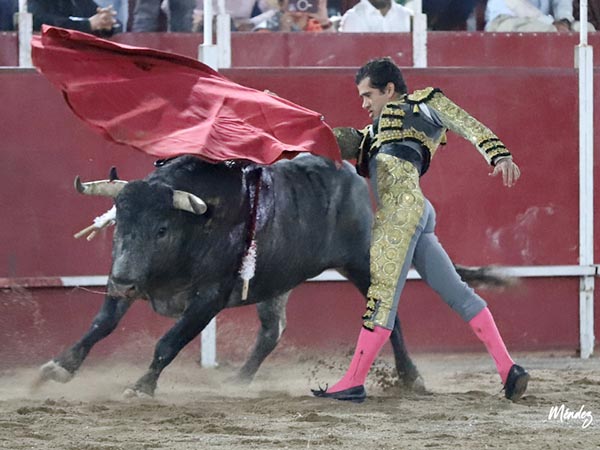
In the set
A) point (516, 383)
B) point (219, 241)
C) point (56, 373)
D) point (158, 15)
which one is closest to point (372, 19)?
point (158, 15)

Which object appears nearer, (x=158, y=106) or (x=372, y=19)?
(x=158, y=106)

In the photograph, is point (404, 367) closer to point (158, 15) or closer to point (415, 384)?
point (415, 384)

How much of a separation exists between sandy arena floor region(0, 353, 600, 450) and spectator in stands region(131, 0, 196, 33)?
192cm

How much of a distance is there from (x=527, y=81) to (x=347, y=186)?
69.1 inches

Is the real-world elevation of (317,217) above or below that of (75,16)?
below

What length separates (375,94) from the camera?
5.84 m

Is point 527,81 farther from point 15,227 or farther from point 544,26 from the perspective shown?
point 15,227

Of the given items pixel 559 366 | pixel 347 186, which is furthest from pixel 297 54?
pixel 559 366

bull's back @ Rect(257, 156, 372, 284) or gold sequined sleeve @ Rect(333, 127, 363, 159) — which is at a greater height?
gold sequined sleeve @ Rect(333, 127, 363, 159)

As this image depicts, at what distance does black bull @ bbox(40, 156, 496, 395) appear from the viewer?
557 cm

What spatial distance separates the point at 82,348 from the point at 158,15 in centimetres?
260

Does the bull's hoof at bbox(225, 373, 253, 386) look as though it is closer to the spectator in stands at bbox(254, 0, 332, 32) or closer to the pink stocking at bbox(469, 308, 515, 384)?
the pink stocking at bbox(469, 308, 515, 384)

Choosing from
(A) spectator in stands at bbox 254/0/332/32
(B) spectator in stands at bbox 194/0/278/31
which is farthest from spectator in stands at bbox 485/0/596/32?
(B) spectator in stands at bbox 194/0/278/31

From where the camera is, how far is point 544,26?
841 centimetres
